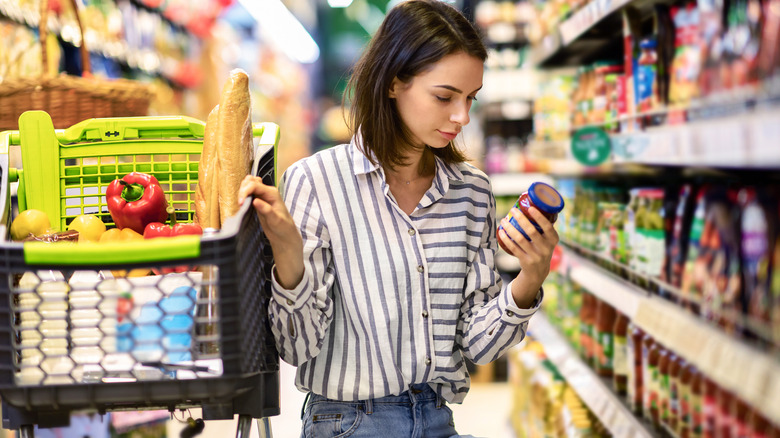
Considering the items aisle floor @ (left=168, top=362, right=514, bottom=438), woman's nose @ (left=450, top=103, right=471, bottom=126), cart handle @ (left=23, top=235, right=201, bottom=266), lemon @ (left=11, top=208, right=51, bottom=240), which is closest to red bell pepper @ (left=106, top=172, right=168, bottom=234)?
lemon @ (left=11, top=208, right=51, bottom=240)

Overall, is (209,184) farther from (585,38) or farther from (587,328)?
(585,38)

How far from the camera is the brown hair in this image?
166cm

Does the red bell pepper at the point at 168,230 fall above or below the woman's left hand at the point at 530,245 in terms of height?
above

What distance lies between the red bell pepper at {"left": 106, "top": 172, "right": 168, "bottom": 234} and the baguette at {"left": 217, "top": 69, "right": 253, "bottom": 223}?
185 mm

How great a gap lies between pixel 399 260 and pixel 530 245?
0.97ft

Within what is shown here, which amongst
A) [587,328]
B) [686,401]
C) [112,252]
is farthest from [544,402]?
[112,252]

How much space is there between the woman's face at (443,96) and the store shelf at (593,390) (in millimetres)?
921

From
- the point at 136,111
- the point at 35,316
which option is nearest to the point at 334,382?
the point at 35,316

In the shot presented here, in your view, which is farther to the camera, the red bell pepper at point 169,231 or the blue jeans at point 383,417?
the blue jeans at point 383,417

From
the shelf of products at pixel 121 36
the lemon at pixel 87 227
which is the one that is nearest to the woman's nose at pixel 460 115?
the lemon at pixel 87 227

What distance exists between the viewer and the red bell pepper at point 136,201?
159cm

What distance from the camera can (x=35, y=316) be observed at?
4.17 feet

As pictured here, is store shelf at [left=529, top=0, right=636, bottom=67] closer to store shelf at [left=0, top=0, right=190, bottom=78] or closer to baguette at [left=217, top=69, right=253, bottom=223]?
baguette at [left=217, top=69, right=253, bottom=223]

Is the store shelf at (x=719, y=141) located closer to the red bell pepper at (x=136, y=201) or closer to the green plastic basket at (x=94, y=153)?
the green plastic basket at (x=94, y=153)
